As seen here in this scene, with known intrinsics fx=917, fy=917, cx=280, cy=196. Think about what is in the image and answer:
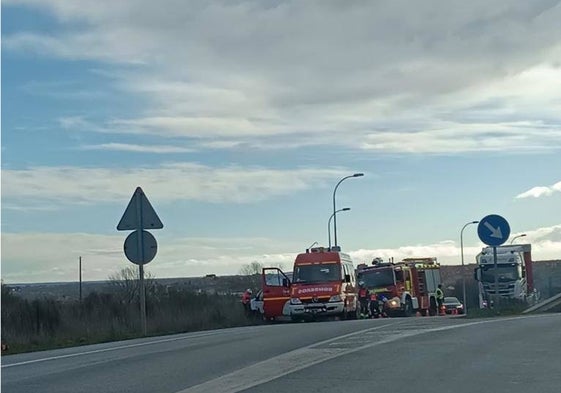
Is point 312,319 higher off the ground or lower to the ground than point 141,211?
lower

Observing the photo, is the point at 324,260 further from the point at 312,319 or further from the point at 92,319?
the point at 92,319

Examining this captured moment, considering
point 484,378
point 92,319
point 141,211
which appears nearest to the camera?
point 484,378

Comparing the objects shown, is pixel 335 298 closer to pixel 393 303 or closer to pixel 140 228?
pixel 393 303

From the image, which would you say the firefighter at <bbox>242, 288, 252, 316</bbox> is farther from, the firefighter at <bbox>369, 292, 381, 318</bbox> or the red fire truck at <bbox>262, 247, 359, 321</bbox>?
the firefighter at <bbox>369, 292, 381, 318</bbox>

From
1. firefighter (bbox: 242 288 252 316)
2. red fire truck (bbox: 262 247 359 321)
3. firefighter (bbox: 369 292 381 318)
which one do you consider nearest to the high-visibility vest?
firefighter (bbox: 242 288 252 316)

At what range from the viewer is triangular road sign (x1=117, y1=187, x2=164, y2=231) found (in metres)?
21.1

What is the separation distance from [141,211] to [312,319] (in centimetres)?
1519

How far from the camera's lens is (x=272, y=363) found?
42.9 feet

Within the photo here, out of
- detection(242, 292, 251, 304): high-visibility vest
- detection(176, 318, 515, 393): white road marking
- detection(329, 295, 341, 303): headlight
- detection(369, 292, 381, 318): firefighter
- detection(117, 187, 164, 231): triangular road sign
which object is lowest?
detection(176, 318, 515, 393): white road marking

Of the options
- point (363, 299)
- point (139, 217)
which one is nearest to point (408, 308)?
point (363, 299)

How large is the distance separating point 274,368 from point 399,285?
31476mm

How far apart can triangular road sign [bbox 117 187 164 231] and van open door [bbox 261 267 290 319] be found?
626 inches

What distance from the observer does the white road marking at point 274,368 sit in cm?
1073

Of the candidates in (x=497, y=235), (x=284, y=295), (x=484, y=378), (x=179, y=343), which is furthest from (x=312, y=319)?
(x=484, y=378)
